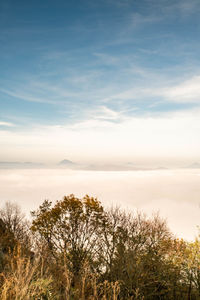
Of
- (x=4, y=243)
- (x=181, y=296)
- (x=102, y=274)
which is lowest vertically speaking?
(x=181, y=296)

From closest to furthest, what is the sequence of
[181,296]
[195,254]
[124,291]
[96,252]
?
[124,291] → [181,296] → [195,254] → [96,252]

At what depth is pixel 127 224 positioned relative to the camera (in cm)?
3228

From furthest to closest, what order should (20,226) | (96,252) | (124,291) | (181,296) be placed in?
(20,226), (96,252), (181,296), (124,291)

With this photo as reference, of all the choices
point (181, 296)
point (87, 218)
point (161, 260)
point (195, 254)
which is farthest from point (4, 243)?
point (195, 254)

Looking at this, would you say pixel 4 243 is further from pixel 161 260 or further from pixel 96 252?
pixel 161 260

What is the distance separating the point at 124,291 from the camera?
18609mm

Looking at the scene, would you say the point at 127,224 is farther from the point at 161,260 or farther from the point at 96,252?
the point at 161,260

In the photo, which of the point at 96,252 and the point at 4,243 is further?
the point at 96,252

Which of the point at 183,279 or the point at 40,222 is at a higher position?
the point at 40,222

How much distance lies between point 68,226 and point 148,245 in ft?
30.7

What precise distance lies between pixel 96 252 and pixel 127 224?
5767 millimetres

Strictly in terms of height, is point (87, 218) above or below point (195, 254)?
above

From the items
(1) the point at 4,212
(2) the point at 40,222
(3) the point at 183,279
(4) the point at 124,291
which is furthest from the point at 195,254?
(1) the point at 4,212

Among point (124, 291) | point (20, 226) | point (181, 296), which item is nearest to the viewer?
point (124, 291)
